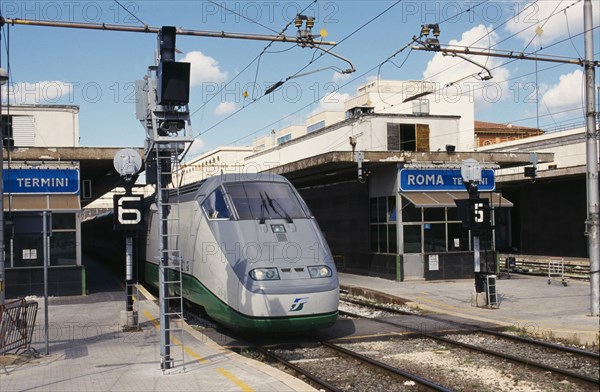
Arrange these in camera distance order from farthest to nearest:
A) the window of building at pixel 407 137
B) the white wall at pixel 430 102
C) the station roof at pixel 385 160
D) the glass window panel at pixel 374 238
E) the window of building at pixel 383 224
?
the white wall at pixel 430 102 < the window of building at pixel 407 137 < the glass window panel at pixel 374 238 < the window of building at pixel 383 224 < the station roof at pixel 385 160

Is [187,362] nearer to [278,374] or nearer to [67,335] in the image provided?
[278,374]

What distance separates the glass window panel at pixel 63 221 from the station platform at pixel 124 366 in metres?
5.93

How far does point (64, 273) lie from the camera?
2022cm

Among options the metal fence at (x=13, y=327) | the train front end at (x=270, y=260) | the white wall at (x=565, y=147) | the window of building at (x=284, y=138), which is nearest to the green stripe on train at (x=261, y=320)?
the train front end at (x=270, y=260)

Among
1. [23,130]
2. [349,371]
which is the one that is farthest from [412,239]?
[23,130]

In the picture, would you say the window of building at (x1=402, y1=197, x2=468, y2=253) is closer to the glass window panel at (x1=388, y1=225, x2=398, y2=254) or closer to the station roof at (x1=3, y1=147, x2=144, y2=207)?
the glass window panel at (x1=388, y1=225, x2=398, y2=254)

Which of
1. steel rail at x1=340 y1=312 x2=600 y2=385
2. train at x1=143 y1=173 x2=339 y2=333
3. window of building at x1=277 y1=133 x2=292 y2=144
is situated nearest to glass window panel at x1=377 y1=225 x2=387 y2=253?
steel rail at x1=340 y1=312 x2=600 y2=385

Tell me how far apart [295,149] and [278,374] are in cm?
3197

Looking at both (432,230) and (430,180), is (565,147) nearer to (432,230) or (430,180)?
(430,180)

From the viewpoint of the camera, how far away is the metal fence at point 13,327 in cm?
1101

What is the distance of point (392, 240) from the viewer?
2517cm

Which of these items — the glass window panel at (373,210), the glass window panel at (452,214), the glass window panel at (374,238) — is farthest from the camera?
the glass window panel at (373,210)

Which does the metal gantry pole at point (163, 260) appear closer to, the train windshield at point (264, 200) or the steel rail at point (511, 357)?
the train windshield at point (264, 200)

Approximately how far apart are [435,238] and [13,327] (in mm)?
17197
